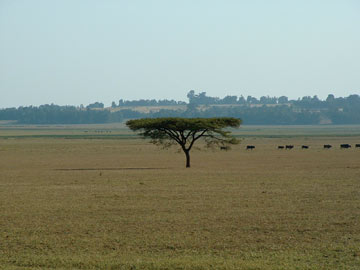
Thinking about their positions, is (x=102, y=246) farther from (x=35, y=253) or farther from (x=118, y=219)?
(x=118, y=219)

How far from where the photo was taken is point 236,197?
3092cm

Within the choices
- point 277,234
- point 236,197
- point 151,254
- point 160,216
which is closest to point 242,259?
point 151,254

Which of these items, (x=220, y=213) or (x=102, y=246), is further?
(x=220, y=213)

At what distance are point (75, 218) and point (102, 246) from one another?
5.81 m

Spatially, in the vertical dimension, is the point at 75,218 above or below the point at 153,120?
below

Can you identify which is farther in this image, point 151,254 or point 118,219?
point 118,219

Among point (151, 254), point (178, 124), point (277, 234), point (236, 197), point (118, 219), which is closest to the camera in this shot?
point (151, 254)

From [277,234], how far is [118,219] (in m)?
6.56

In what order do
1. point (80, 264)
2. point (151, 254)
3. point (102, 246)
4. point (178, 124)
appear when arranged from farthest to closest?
1. point (178, 124)
2. point (102, 246)
3. point (151, 254)
4. point (80, 264)

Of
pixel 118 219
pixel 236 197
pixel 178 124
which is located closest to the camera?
pixel 118 219

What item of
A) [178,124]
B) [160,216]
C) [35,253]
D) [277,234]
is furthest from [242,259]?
[178,124]

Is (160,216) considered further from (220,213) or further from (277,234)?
(277,234)

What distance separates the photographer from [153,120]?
57.0 meters

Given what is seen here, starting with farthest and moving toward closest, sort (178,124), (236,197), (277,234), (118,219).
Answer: (178,124)
(236,197)
(118,219)
(277,234)
